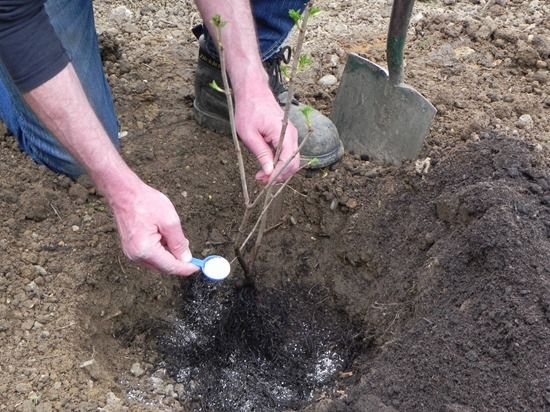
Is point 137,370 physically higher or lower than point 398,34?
lower

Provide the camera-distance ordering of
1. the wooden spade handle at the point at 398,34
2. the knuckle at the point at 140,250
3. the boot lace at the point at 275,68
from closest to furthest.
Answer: the knuckle at the point at 140,250 → the wooden spade handle at the point at 398,34 → the boot lace at the point at 275,68

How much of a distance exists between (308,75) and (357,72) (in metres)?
0.39

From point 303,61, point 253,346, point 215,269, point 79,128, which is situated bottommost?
point 253,346

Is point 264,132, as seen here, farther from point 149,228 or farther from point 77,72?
point 77,72

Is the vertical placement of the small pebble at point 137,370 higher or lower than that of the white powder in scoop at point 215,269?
lower

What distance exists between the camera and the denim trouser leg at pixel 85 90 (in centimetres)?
264

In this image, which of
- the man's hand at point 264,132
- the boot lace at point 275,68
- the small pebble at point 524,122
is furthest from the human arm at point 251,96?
the small pebble at point 524,122

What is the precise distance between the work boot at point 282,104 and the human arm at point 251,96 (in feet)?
1.58

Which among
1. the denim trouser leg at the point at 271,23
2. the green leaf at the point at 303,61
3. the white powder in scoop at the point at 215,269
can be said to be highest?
the green leaf at the point at 303,61

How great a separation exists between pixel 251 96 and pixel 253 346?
2.67ft

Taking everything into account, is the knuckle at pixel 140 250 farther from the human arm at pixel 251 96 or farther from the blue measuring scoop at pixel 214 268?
the human arm at pixel 251 96

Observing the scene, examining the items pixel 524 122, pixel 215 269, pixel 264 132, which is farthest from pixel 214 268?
pixel 524 122

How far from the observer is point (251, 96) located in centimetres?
220

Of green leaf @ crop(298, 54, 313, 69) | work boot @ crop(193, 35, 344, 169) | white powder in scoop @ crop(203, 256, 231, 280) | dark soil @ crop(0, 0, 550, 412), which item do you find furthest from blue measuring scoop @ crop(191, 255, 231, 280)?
work boot @ crop(193, 35, 344, 169)
